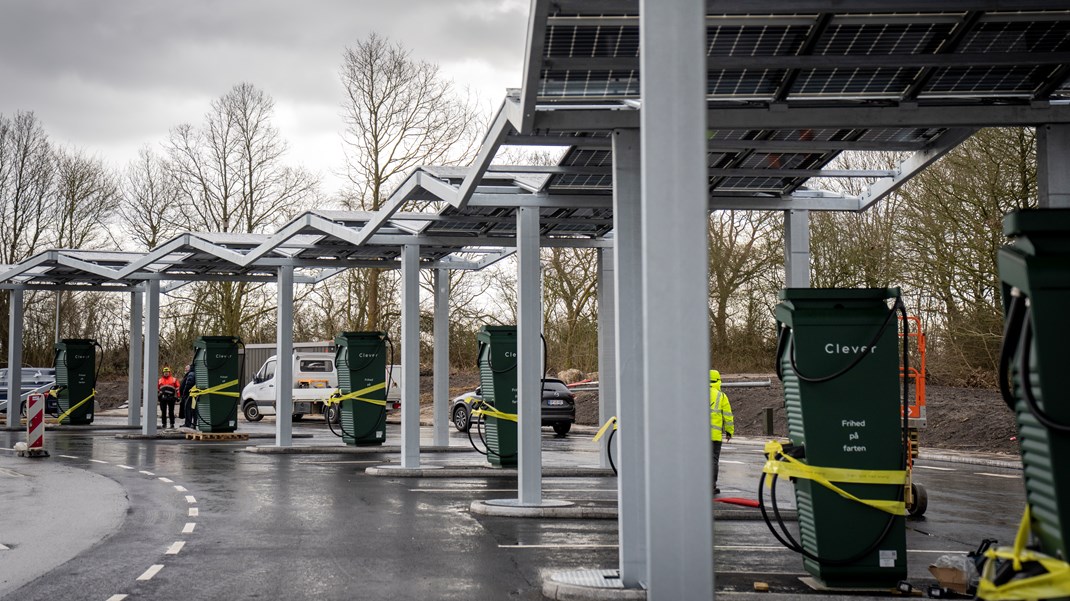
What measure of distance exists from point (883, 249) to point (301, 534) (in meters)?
21.9

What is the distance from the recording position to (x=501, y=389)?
18.7 metres

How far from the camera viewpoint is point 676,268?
557 cm

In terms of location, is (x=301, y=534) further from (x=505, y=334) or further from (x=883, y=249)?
(x=883, y=249)

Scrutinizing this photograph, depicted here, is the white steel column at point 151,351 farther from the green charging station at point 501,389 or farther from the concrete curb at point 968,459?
the concrete curb at point 968,459

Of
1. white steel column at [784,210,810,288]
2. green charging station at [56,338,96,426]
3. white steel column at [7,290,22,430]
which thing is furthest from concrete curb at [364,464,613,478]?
green charging station at [56,338,96,426]

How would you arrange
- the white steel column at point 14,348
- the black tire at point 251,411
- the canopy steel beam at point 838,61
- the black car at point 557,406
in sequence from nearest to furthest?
the canopy steel beam at point 838,61 → the white steel column at point 14,348 → the black car at point 557,406 → the black tire at point 251,411

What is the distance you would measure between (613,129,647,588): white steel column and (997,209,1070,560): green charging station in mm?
3924

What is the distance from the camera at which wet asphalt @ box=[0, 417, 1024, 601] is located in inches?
329

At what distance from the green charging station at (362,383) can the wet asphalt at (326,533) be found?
389cm

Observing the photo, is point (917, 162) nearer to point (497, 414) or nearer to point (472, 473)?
point (472, 473)

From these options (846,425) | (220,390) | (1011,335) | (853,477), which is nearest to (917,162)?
(846,425)

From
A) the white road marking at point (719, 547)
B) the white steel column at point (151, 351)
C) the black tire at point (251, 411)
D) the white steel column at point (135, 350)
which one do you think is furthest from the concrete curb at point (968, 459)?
the black tire at point (251, 411)

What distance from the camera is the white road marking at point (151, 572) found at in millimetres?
8562

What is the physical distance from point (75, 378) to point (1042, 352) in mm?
31563
